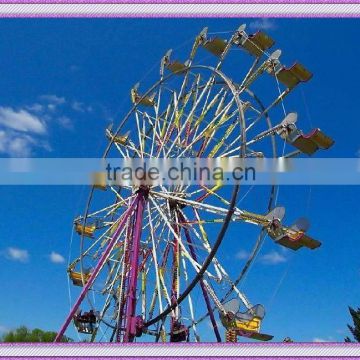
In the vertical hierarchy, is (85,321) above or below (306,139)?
below

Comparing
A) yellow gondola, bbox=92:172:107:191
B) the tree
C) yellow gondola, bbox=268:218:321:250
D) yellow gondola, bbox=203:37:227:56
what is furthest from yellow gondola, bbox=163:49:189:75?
the tree

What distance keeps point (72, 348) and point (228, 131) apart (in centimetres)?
995

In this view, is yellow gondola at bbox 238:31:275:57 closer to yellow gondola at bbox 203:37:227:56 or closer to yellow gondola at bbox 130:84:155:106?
yellow gondola at bbox 203:37:227:56

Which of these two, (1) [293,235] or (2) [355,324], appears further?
(2) [355,324]

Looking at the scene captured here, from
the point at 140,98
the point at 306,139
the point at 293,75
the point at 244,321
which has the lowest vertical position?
the point at 244,321

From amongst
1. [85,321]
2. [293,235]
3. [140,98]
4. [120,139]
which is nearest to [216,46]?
[140,98]

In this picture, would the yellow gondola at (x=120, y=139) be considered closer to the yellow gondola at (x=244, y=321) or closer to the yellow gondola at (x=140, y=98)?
the yellow gondola at (x=140, y=98)

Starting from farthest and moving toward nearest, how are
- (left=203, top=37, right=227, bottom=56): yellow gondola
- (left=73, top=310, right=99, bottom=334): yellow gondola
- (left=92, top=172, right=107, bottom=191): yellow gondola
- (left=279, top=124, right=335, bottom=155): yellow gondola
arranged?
(left=203, top=37, right=227, bottom=56): yellow gondola → (left=92, top=172, right=107, bottom=191): yellow gondola → (left=73, top=310, right=99, bottom=334): yellow gondola → (left=279, top=124, right=335, bottom=155): yellow gondola

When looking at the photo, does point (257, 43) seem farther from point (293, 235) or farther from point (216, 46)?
point (293, 235)

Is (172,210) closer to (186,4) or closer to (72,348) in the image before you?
(186,4)

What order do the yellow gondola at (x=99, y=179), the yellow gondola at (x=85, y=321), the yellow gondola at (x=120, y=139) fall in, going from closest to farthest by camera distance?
the yellow gondola at (x=85, y=321)
the yellow gondola at (x=99, y=179)
the yellow gondola at (x=120, y=139)

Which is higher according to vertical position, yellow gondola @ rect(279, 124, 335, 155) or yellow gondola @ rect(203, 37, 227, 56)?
yellow gondola @ rect(203, 37, 227, 56)

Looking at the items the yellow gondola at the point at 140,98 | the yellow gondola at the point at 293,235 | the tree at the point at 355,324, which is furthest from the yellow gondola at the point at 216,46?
the tree at the point at 355,324

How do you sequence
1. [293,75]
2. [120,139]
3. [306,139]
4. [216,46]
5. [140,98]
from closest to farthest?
1. [306,139]
2. [293,75]
3. [216,46]
4. [120,139]
5. [140,98]
